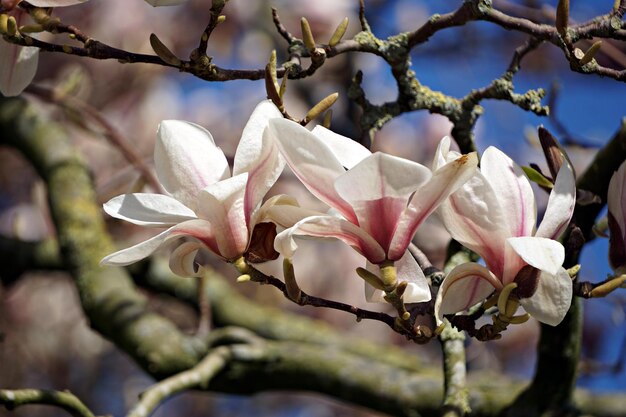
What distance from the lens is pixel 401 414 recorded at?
144 centimetres

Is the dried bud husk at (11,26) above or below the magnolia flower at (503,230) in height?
above

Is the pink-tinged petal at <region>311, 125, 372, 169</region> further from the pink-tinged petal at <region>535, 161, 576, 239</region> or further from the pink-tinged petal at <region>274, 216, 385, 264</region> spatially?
the pink-tinged petal at <region>535, 161, 576, 239</region>

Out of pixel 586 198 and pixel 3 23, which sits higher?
pixel 3 23

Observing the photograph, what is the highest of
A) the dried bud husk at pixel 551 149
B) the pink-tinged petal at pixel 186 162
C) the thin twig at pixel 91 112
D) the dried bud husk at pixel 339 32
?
the dried bud husk at pixel 339 32

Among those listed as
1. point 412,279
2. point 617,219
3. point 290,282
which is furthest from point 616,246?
point 290,282

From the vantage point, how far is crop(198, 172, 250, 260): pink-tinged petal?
0.74 metres

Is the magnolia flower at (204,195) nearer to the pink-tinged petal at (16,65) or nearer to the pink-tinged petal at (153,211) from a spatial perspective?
the pink-tinged petal at (153,211)

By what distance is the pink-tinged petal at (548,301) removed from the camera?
0.75 meters

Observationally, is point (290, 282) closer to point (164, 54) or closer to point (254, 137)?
point (254, 137)

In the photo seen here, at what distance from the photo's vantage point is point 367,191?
2.26ft

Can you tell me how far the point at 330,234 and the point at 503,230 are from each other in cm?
16

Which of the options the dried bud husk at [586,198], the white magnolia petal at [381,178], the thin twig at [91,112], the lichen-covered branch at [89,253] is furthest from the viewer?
the thin twig at [91,112]

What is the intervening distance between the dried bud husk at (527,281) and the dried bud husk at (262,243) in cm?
23

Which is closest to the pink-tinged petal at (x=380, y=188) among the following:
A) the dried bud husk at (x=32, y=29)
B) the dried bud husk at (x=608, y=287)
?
the dried bud husk at (x=608, y=287)
